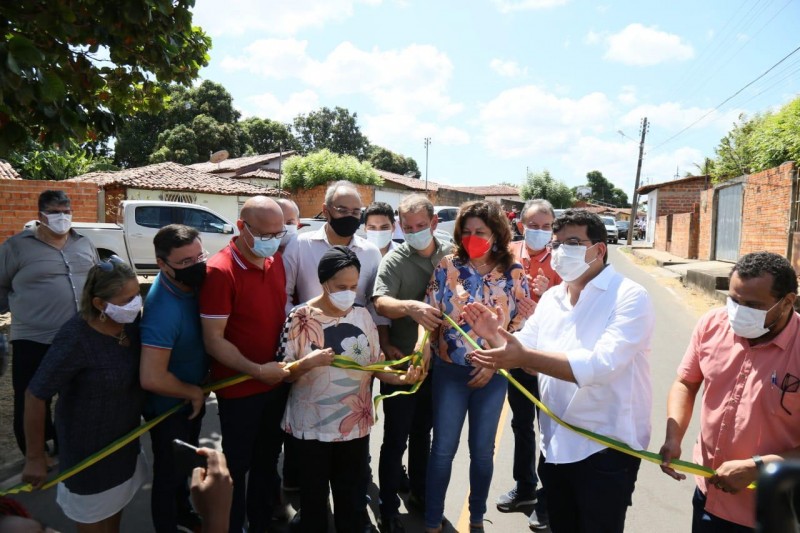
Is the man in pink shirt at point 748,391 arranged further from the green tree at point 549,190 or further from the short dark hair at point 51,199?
the green tree at point 549,190

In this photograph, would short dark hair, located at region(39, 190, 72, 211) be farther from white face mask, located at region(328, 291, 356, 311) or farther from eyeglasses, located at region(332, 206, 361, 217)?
white face mask, located at region(328, 291, 356, 311)

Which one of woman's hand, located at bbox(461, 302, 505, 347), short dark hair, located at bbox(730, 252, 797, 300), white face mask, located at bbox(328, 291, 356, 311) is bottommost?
woman's hand, located at bbox(461, 302, 505, 347)

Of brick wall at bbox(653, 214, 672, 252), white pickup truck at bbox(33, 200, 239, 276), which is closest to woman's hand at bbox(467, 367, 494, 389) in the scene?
white pickup truck at bbox(33, 200, 239, 276)

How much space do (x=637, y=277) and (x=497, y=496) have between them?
513 inches

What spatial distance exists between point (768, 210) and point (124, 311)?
13907mm

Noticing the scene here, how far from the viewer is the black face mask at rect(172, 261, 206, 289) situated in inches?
106

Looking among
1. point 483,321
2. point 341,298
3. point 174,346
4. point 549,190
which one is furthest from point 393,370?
point 549,190

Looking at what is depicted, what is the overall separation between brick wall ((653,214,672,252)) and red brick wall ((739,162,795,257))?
11.0 metres

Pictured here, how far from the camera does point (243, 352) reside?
2.77 meters

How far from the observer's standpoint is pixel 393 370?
2967mm

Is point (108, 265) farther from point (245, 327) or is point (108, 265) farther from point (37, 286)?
point (37, 286)

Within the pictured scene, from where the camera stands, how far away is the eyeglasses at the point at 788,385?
1.83 metres

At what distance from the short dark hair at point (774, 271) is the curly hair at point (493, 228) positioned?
1238 mm

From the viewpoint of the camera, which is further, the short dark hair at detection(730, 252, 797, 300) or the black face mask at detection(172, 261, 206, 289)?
the black face mask at detection(172, 261, 206, 289)
